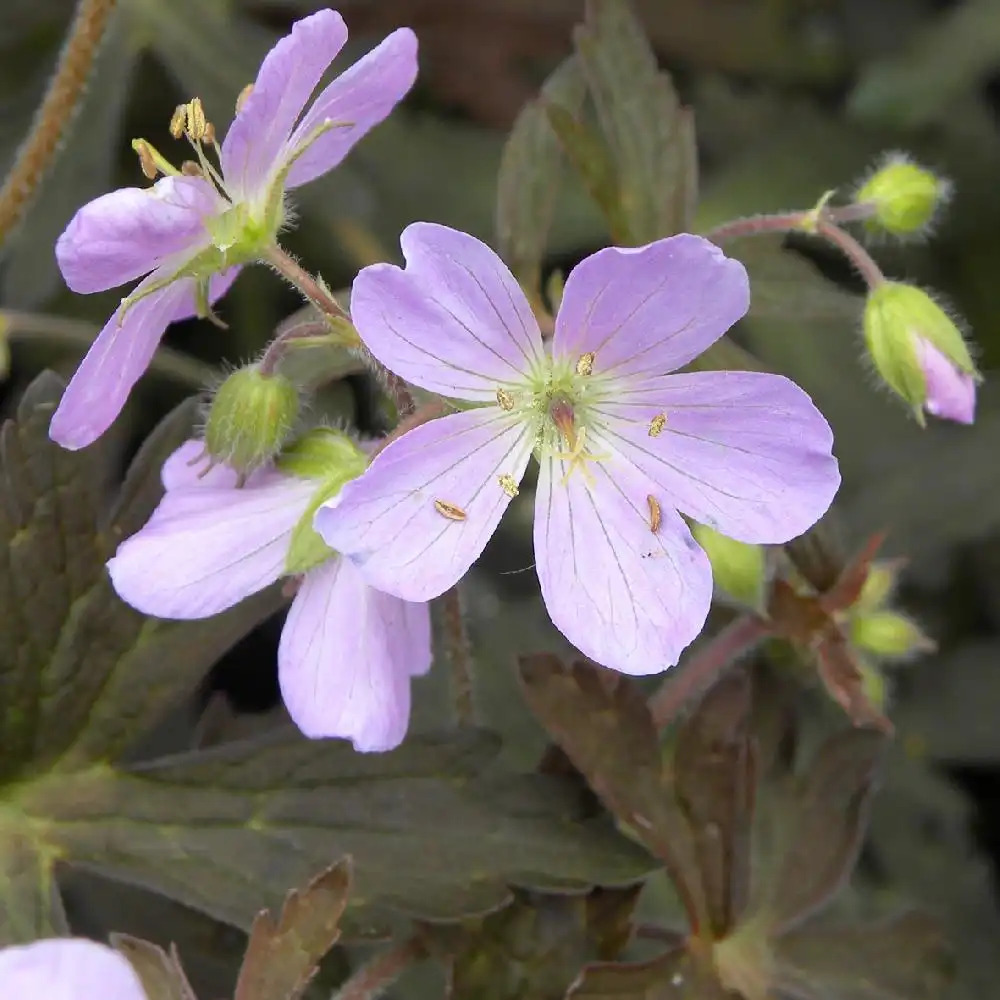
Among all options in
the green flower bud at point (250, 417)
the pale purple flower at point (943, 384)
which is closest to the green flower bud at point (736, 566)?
the pale purple flower at point (943, 384)

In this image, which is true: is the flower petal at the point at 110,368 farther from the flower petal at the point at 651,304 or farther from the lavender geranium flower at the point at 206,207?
the flower petal at the point at 651,304

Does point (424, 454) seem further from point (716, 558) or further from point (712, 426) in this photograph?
point (716, 558)

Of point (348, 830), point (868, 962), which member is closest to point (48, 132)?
point (348, 830)

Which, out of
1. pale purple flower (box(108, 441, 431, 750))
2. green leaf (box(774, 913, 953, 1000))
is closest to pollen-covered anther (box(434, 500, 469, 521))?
pale purple flower (box(108, 441, 431, 750))

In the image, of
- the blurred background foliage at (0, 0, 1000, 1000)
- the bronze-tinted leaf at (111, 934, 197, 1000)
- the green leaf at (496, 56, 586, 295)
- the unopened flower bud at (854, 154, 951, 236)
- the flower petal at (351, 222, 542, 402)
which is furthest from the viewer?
the blurred background foliage at (0, 0, 1000, 1000)

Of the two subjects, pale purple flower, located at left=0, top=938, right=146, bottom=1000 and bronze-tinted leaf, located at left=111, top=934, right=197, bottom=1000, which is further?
bronze-tinted leaf, located at left=111, top=934, right=197, bottom=1000

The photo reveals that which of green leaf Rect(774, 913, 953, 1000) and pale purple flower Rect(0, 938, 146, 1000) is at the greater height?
pale purple flower Rect(0, 938, 146, 1000)

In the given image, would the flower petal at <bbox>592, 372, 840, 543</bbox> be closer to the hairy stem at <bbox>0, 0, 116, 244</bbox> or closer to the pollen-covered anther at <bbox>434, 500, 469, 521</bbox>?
the pollen-covered anther at <bbox>434, 500, 469, 521</bbox>

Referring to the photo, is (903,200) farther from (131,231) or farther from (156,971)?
(156,971)

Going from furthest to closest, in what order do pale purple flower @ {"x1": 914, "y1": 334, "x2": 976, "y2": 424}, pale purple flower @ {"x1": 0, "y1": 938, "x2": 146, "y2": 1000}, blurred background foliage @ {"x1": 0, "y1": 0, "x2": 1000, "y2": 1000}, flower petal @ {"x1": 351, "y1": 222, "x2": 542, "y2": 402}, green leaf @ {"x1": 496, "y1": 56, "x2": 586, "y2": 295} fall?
blurred background foliage @ {"x1": 0, "y1": 0, "x2": 1000, "y2": 1000} → green leaf @ {"x1": 496, "y1": 56, "x2": 586, "y2": 295} → pale purple flower @ {"x1": 914, "y1": 334, "x2": 976, "y2": 424} → flower petal @ {"x1": 351, "y1": 222, "x2": 542, "y2": 402} → pale purple flower @ {"x1": 0, "y1": 938, "x2": 146, "y2": 1000}
